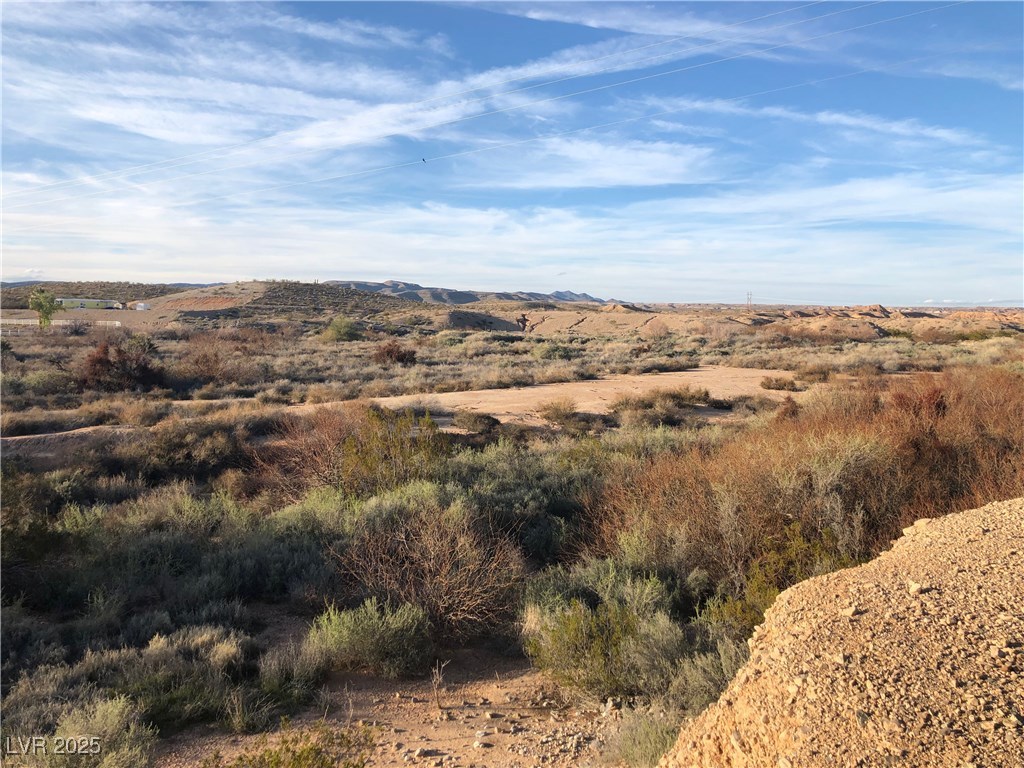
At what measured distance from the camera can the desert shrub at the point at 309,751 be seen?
10.7 feet

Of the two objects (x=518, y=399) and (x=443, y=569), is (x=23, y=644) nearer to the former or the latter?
(x=443, y=569)

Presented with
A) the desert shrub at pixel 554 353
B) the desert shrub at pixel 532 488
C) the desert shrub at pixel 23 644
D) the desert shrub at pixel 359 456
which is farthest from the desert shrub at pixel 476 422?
the desert shrub at pixel 554 353

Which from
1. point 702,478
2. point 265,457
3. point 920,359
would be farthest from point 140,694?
point 920,359

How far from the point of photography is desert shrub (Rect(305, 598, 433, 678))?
536cm

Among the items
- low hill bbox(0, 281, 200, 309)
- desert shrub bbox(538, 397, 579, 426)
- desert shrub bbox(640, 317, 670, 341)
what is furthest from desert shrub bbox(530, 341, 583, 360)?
low hill bbox(0, 281, 200, 309)

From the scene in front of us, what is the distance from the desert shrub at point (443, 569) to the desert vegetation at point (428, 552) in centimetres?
3

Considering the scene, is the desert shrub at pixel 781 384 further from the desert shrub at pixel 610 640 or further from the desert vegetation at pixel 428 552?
the desert shrub at pixel 610 640

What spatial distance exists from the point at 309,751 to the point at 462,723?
5.47 ft

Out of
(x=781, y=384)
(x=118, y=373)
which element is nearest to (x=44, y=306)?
(x=118, y=373)

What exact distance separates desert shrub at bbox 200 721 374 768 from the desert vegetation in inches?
1.3

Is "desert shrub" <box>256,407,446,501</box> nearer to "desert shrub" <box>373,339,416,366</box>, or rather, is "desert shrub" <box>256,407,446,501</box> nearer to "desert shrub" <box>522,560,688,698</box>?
"desert shrub" <box>522,560,688,698</box>

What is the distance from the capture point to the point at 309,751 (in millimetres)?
3268

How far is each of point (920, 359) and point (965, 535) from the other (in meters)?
29.8

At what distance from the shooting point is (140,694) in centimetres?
455
